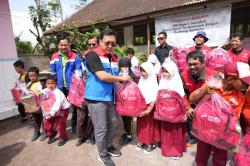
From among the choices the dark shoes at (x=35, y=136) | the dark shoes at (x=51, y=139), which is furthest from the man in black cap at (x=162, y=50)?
the dark shoes at (x=35, y=136)

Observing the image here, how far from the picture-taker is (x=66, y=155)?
3.42 meters

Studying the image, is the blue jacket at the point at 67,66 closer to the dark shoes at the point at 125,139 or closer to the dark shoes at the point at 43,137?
the dark shoes at the point at 43,137

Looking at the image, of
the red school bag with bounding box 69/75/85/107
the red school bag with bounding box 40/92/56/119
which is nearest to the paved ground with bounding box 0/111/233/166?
the red school bag with bounding box 40/92/56/119

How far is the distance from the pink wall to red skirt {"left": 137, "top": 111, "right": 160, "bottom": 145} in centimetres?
474

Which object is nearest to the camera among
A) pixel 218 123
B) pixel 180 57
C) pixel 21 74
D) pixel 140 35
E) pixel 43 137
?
pixel 218 123

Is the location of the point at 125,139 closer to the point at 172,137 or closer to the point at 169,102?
the point at 172,137

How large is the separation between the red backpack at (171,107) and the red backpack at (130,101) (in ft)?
1.14

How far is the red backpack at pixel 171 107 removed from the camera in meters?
2.80

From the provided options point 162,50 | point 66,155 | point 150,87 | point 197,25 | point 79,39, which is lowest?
point 66,155

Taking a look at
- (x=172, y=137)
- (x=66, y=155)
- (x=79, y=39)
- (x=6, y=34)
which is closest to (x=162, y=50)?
(x=172, y=137)

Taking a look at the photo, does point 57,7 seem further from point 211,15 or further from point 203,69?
point 203,69

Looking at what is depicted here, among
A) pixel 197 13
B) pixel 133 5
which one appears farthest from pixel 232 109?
pixel 133 5

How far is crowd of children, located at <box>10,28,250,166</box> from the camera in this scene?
2.09 metres

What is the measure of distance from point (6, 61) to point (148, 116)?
4778 mm
